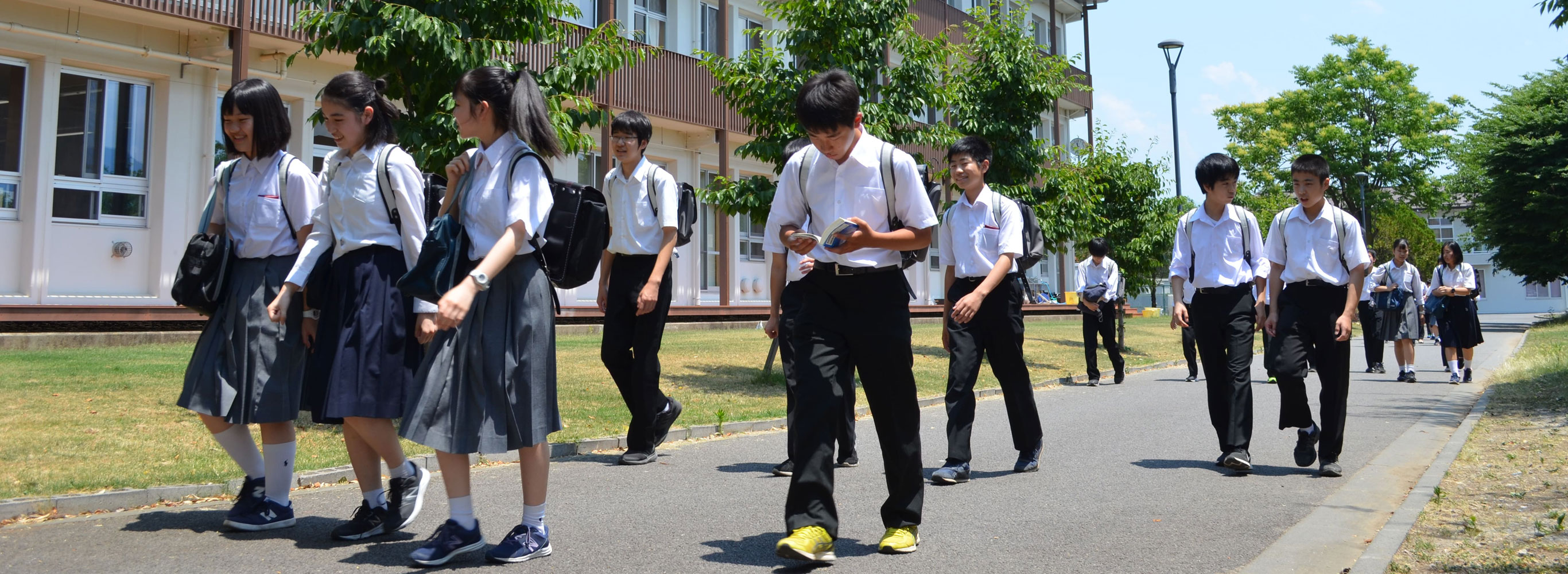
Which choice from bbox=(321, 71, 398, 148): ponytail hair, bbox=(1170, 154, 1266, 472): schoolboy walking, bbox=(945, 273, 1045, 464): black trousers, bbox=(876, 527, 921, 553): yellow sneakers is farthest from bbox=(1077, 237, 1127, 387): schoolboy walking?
bbox=(321, 71, 398, 148): ponytail hair

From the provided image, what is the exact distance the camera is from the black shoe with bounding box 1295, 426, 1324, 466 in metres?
6.93

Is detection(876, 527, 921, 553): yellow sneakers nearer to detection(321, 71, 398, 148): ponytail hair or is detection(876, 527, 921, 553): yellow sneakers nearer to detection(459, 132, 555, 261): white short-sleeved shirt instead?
detection(459, 132, 555, 261): white short-sleeved shirt

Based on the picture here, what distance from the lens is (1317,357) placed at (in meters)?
6.94

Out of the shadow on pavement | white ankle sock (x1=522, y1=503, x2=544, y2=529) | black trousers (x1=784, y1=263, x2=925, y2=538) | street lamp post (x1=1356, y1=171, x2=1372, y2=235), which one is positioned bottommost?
the shadow on pavement

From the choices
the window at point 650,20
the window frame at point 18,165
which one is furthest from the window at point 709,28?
the window frame at point 18,165

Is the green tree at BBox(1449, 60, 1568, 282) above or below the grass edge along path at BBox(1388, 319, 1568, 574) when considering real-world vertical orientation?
above

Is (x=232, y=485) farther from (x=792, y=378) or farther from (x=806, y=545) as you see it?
(x=806, y=545)

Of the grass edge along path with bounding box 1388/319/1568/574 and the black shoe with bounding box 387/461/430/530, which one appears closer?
the grass edge along path with bounding box 1388/319/1568/574

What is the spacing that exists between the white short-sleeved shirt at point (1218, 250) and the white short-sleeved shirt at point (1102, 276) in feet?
27.3

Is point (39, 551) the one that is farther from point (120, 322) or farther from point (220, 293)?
point (120, 322)

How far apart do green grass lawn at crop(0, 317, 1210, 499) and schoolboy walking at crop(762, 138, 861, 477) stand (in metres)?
2.00

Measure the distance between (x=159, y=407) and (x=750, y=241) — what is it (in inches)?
729

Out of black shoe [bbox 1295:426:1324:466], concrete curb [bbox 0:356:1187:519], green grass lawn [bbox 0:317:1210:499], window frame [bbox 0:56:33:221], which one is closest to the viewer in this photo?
concrete curb [bbox 0:356:1187:519]

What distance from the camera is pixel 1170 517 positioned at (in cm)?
538
